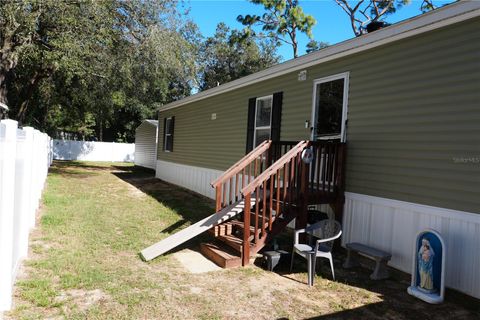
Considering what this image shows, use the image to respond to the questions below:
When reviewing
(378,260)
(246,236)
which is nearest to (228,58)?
(246,236)

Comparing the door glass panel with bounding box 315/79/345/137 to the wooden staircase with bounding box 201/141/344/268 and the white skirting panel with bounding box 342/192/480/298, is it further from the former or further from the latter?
the white skirting panel with bounding box 342/192/480/298

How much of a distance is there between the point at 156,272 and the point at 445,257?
3.20 meters

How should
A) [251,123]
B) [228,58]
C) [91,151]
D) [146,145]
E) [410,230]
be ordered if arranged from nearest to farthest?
[410,230] → [251,123] → [146,145] → [91,151] → [228,58]

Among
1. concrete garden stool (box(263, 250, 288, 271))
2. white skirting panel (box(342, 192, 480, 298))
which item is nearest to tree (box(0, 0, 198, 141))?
concrete garden stool (box(263, 250, 288, 271))

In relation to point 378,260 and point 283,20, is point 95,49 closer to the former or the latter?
point 378,260

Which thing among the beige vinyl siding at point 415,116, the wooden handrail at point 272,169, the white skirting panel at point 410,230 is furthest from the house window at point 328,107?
the white skirting panel at point 410,230

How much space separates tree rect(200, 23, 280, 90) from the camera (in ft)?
96.2

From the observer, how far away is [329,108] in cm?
629

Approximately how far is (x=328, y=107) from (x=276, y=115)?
128 cm

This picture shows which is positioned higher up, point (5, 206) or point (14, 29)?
point (14, 29)

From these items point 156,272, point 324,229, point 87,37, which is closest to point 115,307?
point 156,272

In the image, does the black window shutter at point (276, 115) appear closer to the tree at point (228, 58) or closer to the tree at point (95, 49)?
the tree at point (95, 49)

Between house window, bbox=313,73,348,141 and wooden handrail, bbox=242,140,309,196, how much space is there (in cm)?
100

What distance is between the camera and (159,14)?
508 inches
